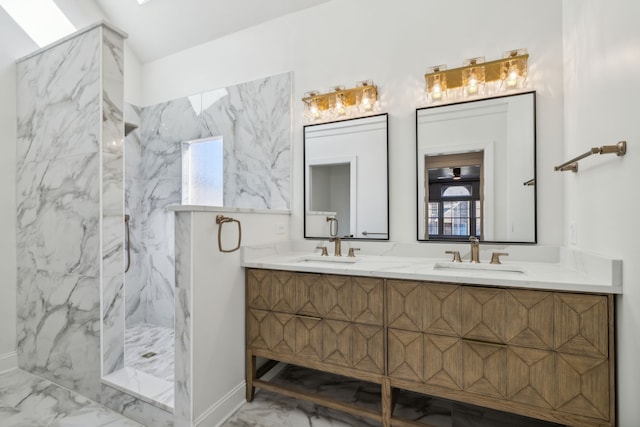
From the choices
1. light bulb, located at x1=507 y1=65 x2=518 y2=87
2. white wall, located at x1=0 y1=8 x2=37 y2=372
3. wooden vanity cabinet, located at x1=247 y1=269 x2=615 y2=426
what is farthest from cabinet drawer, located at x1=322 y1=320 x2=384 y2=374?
white wall, located at x1=0 y1=8 x2=37 y2=372

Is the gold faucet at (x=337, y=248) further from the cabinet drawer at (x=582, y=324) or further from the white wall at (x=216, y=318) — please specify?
the cabinet drawer at (x=582, y=324)

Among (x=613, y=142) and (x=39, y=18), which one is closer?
(x=613, y=142)

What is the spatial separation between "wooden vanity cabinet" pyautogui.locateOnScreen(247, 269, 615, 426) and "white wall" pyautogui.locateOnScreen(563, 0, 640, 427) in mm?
105

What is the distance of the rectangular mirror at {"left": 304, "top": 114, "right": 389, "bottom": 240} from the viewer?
7.23 ft

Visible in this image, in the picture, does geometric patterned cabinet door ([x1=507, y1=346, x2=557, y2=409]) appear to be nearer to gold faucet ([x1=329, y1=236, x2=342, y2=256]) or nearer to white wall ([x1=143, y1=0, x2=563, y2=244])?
white wall ([x1=143, y1=0, x2=563, y2=244])

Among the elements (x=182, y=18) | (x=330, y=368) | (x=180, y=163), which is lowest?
(x=330, y=368)

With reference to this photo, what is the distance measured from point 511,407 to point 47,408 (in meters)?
2.62

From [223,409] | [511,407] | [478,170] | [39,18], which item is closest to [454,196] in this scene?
[478,170]

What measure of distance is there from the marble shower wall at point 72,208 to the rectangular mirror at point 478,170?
2.06 m

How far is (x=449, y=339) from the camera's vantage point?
1.45 metres

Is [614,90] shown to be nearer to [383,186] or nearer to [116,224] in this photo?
[383,186]

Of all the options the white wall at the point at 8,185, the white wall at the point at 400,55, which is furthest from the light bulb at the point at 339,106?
the white wall at the point at 8,185

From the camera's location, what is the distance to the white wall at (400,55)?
181cm

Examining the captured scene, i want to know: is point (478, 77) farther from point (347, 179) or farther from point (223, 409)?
point (223, 409)
